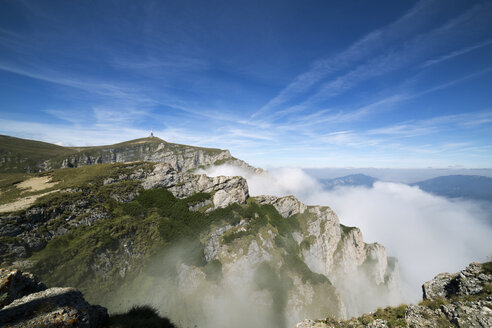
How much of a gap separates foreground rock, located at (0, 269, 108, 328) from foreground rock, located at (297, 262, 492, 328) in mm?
17615

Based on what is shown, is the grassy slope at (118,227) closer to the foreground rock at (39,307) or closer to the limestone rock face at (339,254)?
the limestone rock face at (339,254)

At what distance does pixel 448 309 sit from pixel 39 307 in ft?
94.6

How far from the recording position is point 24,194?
46938 millimetres

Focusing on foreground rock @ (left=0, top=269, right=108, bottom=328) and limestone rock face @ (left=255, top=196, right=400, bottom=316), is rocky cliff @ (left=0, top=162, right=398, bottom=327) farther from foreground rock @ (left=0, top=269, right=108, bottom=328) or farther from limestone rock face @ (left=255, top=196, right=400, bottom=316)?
foreground rock @ (left=0, top=269, right=108, bottom=328)

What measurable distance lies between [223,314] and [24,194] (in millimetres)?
64542

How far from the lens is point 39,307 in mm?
10852

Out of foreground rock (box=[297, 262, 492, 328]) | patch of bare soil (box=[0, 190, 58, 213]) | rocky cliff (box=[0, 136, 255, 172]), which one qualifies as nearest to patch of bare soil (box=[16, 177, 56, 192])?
patch of bare soil (box=[0, 190, 58, 213])

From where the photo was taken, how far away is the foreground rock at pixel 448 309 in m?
12.6

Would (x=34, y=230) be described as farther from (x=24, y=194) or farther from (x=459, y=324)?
(x=459, y=324)

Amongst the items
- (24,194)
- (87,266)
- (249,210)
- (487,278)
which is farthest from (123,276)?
(487,278)

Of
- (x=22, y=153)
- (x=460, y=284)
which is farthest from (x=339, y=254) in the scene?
(x=22, y=153)

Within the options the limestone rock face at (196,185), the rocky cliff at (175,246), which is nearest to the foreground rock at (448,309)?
the rocky cliff at (175,246)

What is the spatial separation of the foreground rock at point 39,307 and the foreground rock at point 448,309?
17.6m

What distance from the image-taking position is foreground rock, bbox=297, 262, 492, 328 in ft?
41.4
